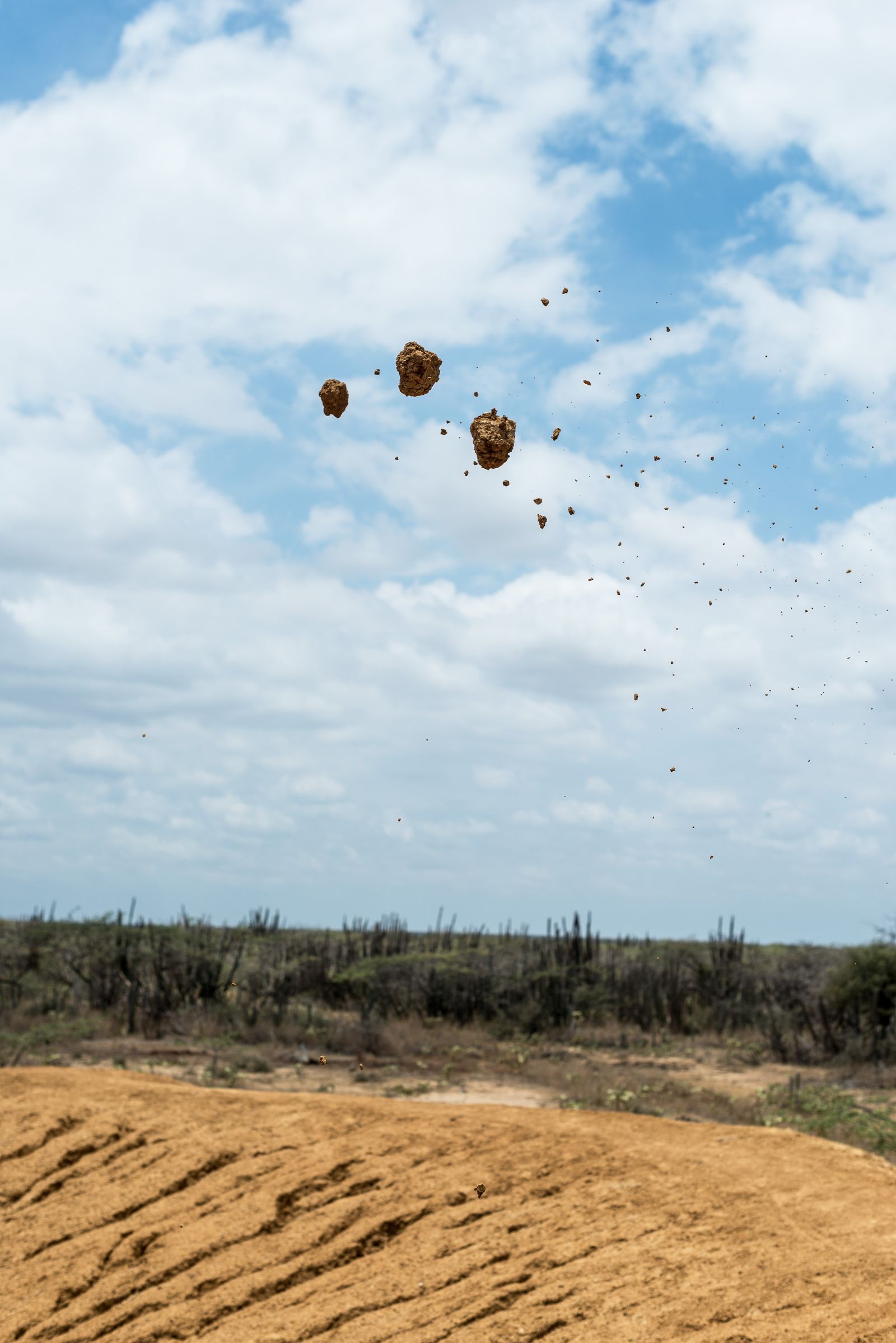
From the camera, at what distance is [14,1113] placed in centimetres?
850

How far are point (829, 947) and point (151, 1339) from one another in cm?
2751

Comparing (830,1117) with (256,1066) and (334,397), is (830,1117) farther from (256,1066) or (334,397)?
(334,397)

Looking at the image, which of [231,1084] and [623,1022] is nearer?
[231,1084]

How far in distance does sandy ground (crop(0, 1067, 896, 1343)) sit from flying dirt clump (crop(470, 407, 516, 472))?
13.8 feet

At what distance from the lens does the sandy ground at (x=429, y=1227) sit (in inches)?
205

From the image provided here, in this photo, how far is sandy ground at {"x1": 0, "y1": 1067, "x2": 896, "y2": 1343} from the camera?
17.1ft

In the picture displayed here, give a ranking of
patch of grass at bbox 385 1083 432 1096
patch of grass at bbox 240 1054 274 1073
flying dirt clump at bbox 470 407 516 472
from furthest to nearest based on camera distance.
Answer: patch of grass at bbox 240 1054 274 1073, patch of grass at bbox 385 1083 432 1096, flying dirt clump at bbox 470 407 516 472

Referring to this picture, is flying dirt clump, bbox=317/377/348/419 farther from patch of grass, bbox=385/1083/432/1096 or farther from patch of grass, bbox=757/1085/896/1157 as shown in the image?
Answer: patch of grass, bbox=385/1083/432/1096

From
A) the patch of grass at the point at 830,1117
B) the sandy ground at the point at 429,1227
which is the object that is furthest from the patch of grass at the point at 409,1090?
the sandy ground at the point at 429,1227

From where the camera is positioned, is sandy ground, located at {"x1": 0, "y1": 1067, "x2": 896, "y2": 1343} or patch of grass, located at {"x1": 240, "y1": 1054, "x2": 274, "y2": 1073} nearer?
sandy ground, located at {"x1": 0, "y1": 1067, "x2": 896, "y2": 1343}

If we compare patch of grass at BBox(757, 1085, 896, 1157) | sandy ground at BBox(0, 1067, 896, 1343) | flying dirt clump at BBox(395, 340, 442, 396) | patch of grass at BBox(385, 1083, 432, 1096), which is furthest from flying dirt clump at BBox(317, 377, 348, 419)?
patch of grass at BBox(385, 1083, 432, 1096)

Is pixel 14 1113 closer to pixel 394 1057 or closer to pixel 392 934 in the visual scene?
pixel 394 1057

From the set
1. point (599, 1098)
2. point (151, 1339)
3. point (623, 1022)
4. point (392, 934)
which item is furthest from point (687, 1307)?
point (392, 934)

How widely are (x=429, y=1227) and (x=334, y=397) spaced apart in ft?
16.0
